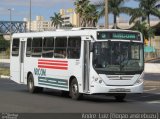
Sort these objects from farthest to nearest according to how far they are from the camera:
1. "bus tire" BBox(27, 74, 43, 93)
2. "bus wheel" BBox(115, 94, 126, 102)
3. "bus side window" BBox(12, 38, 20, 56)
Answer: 1. "bus side window" BBox(12, 38, 20, 56)
2. "bus tire" BBox(27, 74, 43, 93)
3. "bus wheel" BBox(115, 94, 126, 102)

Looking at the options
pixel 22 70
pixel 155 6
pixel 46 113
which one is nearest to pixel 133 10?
pixel 155 6

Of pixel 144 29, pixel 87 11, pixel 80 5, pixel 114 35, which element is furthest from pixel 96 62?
pixel 144 29

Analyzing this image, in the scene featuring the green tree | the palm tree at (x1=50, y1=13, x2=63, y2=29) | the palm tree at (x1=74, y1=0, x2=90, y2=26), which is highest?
the palm tree at (x1=50, y1=13, x2=63, y2=29)

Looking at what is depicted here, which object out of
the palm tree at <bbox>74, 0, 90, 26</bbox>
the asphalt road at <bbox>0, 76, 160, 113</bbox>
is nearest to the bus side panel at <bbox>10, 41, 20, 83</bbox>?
the asphalt road at <bbox>0, 76, 160, 113</bbox>

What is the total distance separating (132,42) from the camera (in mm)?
21859

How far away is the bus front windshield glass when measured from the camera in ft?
69.5

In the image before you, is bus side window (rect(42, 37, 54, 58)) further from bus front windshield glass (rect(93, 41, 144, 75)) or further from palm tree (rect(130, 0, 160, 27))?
palm tree (rect(130, 0, 160, 27))

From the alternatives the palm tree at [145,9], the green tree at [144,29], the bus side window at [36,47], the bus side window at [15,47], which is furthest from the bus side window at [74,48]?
the palm tree at [145,9]

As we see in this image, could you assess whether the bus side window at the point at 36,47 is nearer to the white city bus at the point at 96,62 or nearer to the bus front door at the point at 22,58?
the white city bus at the point at 96,62

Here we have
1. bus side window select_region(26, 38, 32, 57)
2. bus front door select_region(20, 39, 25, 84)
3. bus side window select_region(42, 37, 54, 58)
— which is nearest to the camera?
bus side window select_region(42, 37, 54, 58)

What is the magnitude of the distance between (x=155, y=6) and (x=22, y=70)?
79020 millimetres

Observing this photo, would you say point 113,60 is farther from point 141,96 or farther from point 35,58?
point 35,58

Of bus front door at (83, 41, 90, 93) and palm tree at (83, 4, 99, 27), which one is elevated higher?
palm tree at (83, 4, 99, 27)

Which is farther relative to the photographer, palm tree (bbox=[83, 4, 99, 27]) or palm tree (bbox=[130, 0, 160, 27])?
palm tree (bbox=[130, 0, 160, 27])
